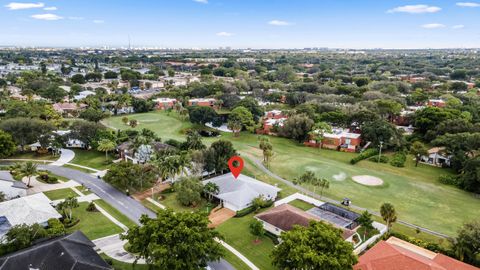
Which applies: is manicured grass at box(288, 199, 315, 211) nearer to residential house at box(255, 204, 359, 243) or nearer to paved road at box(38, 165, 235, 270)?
residential house at box(255, 204, 359, 243)

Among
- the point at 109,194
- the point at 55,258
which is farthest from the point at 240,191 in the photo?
the point at 55,258

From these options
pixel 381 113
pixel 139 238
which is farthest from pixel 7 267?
pixel 381 113

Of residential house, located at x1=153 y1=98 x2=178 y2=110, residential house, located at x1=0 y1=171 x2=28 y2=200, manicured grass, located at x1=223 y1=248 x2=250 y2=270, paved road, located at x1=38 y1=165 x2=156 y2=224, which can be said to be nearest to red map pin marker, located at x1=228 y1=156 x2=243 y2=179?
paved road, located at x1=38 y1=165 x2=156 y2=224

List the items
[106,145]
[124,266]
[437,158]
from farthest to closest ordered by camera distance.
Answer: [437,158] → [106,145] → [124,266]

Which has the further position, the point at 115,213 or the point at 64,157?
the point at 64,157

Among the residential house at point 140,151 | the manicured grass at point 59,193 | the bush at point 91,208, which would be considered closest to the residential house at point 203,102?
the residential house at point 140,151

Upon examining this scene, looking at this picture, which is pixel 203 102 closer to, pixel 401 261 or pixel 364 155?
pixel 364 155
